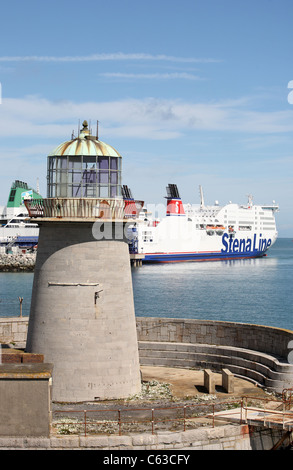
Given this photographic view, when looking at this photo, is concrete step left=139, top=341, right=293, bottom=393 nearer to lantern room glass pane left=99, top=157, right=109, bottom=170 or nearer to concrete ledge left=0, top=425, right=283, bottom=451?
concrete ledge left=0, top=425, right=283, bottom=451

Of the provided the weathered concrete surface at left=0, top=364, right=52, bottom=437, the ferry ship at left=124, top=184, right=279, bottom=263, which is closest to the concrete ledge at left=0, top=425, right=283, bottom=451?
the weathered concrete surface at left=0, top=364, right=52, bottom=437

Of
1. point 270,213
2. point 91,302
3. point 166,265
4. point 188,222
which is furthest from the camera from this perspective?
point 270,213

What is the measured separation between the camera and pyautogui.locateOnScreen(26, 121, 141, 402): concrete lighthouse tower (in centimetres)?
1259

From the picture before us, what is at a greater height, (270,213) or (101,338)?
(270,213)

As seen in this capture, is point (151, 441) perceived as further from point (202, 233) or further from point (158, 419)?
point (202, 233)

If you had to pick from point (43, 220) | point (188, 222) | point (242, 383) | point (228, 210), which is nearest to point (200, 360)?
point (242, 383)

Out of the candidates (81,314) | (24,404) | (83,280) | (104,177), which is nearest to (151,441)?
(24,404)

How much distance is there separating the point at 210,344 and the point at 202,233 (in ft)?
303

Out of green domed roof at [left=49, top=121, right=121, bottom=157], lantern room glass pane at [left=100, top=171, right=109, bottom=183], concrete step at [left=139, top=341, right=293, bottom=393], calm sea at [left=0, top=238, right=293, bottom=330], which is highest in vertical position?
green domed roof at [left=49, top=121, right=121, bottom=157]

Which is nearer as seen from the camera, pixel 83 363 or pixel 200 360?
pixel 83 363

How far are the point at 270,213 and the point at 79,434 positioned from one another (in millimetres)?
118042

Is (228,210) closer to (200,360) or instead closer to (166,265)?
(166,265)

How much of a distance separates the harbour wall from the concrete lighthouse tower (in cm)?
285

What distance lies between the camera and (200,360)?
15.7 meters
